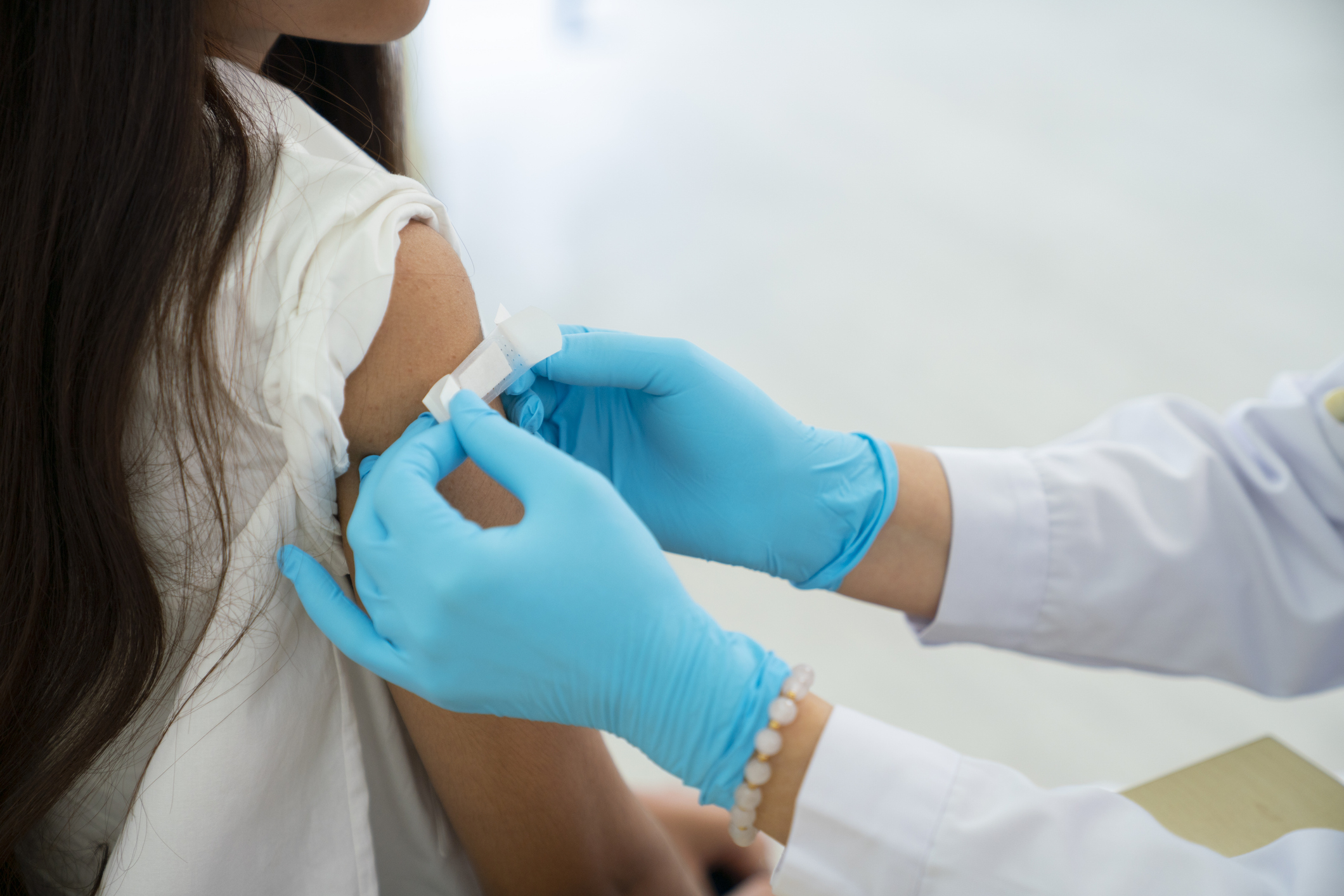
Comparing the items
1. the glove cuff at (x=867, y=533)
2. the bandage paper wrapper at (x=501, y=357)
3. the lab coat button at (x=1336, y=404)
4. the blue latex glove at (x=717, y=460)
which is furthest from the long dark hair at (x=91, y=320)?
the lab coat button at (x=1336, y=404)

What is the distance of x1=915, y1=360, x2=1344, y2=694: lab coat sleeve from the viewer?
3.38ft

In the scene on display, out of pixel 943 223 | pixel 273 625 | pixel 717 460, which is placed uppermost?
pixel 943 223

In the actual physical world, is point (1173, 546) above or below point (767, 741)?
above

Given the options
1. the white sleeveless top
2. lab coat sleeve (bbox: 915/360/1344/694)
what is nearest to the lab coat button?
lab coat sleeve (bbox: 915/360/1344/694)

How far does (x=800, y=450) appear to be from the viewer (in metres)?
0.96

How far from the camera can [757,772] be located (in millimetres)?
724

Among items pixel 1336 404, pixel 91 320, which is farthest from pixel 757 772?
pixel 1336 404

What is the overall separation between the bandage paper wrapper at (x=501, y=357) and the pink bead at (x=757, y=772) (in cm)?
39

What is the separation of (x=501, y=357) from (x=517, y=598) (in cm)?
21

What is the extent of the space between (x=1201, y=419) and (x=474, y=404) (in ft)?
3.18

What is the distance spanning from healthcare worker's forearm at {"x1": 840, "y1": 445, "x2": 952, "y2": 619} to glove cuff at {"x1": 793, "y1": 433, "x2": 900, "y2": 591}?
0.06ft

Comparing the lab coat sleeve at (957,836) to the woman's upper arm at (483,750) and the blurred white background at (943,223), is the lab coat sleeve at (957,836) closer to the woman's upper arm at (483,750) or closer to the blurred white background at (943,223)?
the woman's upper arm at (483,750)

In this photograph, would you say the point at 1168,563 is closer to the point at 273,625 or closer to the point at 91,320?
the point at 273,625

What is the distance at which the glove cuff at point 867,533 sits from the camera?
3.26 feet
